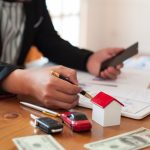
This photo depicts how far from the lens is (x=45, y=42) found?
145cm

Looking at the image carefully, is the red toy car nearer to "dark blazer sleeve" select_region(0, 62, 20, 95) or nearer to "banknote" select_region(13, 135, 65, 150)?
"banknote" select_region(13, 135, 65, 150)

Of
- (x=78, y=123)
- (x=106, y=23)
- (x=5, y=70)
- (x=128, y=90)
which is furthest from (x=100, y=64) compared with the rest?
(x=106, y=23)

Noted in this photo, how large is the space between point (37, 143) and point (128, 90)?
1.44ft

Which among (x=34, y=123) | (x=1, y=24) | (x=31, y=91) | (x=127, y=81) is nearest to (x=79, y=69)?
(x=127, y=81)

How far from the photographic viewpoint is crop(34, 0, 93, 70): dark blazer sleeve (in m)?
1.31

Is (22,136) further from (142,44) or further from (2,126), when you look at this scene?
(142,44)

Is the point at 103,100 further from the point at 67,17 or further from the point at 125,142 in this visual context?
the point at 67,17

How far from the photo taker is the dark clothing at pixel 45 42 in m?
1.30

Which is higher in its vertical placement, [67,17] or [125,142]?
[67,17]

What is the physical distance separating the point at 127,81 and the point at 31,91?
1.25 ft

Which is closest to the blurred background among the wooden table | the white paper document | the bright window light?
the bright window light

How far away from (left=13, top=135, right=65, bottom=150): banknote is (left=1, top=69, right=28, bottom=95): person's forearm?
24cm

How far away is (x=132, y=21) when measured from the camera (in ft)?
9.88

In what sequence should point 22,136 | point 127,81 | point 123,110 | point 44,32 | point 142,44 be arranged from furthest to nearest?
point 142,44, point 44,32, point 127,81, point 123,110, point 22,136
